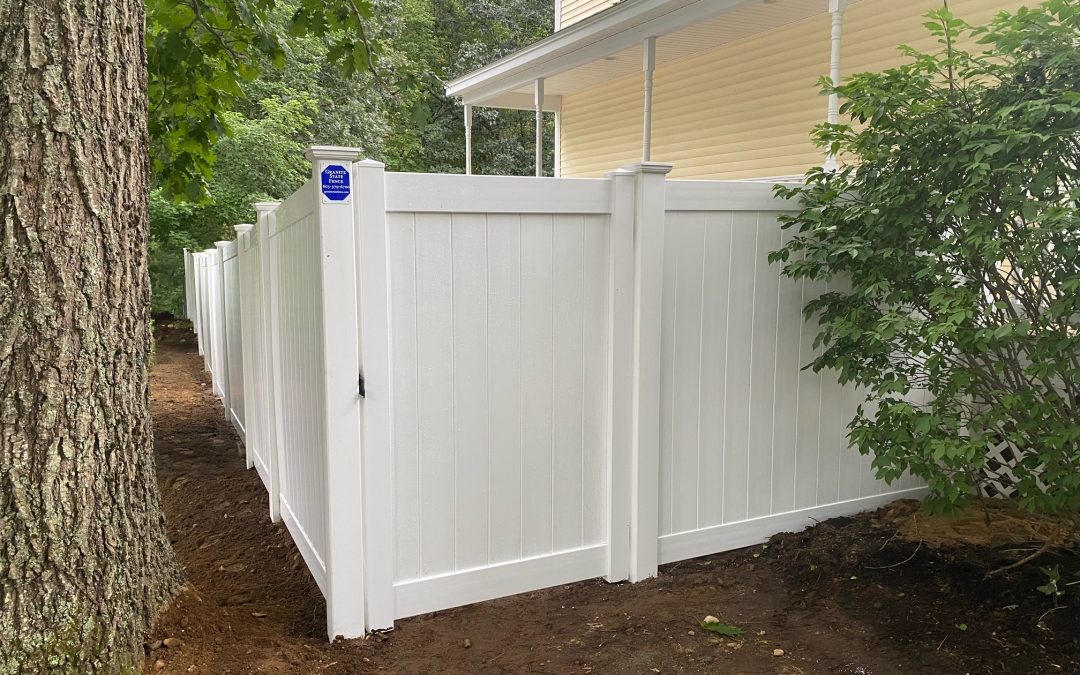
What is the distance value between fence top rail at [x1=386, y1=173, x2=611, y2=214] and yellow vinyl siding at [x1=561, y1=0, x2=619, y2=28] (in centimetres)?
1082

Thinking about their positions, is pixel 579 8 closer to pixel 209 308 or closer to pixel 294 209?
pixel 209 308

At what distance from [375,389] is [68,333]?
3.81 feet

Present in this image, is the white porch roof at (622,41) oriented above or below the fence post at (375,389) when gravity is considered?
above

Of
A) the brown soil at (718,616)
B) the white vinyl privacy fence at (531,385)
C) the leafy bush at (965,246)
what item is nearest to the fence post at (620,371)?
the white vinyl privacy fence at (531,385)

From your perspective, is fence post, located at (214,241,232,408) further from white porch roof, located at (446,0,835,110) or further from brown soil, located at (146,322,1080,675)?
white porch roof, located at (446,0,835,110)

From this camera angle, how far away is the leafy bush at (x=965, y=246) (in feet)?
10.2

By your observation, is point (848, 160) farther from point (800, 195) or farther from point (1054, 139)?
point (1054, 139)

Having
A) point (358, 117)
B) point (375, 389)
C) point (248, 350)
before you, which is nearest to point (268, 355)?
point (248, 350)

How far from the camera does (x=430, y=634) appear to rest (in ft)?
11.1

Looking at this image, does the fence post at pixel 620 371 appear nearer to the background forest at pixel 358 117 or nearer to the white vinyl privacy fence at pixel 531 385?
the white vinyl privacy fence at pixel 531 385

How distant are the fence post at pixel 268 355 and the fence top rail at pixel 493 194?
1583 mm

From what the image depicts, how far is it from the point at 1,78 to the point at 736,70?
9.41 m

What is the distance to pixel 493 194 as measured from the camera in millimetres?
3479

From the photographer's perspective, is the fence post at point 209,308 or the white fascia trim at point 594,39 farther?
the fence post at point 209,308
